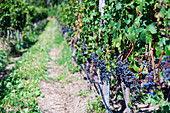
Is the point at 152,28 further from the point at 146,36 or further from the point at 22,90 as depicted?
the point at 22,90

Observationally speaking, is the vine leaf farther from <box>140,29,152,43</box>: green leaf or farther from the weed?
the weed

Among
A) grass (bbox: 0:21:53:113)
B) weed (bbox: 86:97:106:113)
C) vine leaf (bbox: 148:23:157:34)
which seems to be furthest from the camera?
grass (bbox: 0:21:53:113)

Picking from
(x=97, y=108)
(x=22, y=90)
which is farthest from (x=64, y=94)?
(x=97, y=108)

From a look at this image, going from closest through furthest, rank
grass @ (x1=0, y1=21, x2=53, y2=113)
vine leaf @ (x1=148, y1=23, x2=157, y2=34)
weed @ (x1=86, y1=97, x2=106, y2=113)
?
vine leaf @ (x1=148, y1=23, x2=157, y2=34), weed @ (x1=86, y1=97, x2=106, y2=113), grass @ (x1=0, y1=21, x2=53, y2=113)

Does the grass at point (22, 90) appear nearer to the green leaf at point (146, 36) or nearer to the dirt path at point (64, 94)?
the dirt path at point (64, 94)

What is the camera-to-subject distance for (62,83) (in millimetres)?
5125

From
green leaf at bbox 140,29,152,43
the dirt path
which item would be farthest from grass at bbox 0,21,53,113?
green leaf at bbox 140,29,152,43

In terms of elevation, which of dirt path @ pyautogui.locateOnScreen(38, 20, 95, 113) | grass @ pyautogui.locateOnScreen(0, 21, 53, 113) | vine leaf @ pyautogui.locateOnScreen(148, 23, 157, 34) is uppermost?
vine leaf @ pyautogui.locateOnScreen(148, 23, 157, 34)

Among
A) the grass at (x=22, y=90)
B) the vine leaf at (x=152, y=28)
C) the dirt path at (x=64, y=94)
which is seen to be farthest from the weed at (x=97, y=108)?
the vine leaf at (x=152, y=28)

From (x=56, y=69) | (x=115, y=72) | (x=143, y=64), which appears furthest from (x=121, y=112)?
(x=56, y=69)

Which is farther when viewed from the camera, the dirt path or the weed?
the dirt path

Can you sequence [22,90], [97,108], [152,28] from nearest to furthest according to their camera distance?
[152,28] → [97,108] → [22,90]

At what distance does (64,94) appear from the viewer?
443 centimetres

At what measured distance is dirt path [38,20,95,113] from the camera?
3704 millimetres
